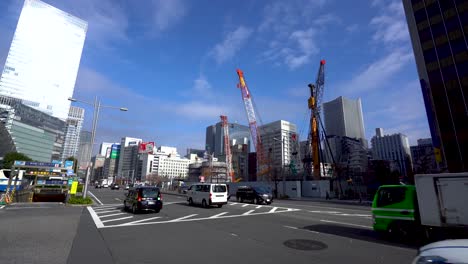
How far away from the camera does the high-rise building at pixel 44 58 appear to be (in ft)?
447

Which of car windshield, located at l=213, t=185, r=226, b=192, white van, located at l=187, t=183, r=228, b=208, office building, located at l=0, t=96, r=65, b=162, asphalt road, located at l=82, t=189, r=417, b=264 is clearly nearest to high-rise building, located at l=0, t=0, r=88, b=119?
office building, located at l=0, t=96, r=65, b=162

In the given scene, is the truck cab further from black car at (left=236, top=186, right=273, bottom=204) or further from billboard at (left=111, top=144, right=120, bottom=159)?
billboard at (left=111, top=144, right=120, bottom=159)

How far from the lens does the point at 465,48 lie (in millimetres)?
36219

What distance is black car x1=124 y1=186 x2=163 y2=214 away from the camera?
1691 cm

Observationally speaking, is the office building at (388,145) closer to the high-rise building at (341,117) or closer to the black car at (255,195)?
the high-rise building at (341,117)

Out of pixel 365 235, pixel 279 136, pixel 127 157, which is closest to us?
pixel 365 235

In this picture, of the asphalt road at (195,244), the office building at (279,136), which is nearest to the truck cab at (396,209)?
the asphalt road at (195,244)

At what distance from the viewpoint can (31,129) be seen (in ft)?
406

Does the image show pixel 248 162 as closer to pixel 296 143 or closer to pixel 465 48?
pixel 296 143

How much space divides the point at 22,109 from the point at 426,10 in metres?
153

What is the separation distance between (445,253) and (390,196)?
7.08m

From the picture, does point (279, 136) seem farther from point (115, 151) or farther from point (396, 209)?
point (396, 209)

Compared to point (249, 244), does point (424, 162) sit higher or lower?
higher

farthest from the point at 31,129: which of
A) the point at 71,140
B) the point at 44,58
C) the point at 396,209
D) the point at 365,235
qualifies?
the point at 396,209
